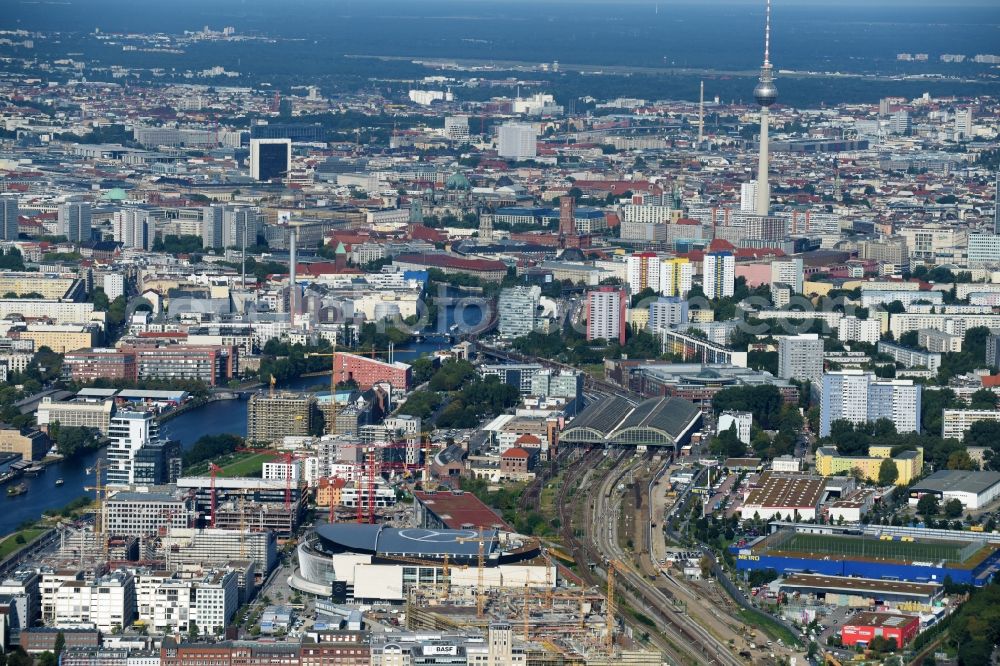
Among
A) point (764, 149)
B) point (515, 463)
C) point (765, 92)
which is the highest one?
point (765, 92)

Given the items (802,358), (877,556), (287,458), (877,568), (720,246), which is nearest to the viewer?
(877,568)

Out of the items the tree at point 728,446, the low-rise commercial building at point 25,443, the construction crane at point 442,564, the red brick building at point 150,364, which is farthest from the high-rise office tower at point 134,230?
the construction crane at point 442,564

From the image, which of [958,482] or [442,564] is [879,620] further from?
[958,482]

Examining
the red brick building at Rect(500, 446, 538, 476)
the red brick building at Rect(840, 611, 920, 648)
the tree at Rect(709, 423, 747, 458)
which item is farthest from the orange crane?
the tree at Rect(709, 423, 747, 458)

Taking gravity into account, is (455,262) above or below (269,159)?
below

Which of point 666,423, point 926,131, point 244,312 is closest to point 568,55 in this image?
point 926,131

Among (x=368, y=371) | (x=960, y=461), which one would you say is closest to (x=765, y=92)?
(x=368, y=371)

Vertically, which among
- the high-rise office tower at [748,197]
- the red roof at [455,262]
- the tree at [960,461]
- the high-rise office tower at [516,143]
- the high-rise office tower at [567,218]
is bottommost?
the tree at [960,461]

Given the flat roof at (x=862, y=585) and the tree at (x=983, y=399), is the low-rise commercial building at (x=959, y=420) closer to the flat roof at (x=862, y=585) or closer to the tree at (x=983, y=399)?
the tree at (x=983, y=399)
